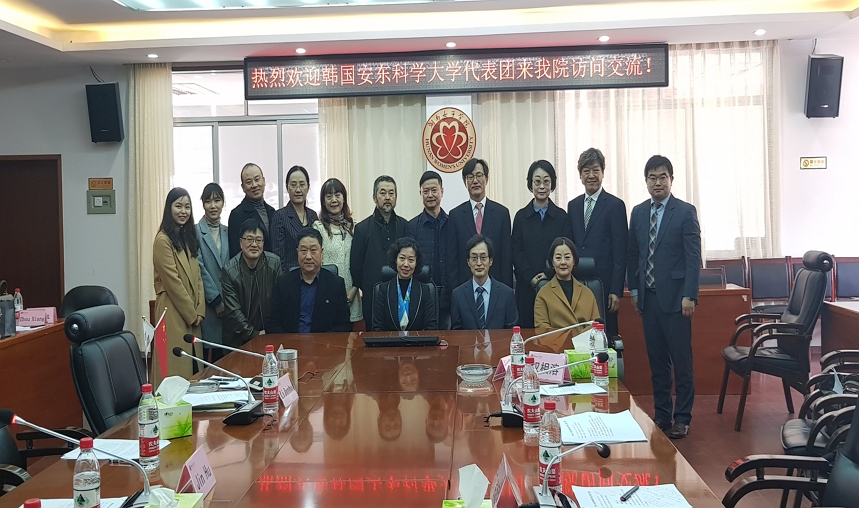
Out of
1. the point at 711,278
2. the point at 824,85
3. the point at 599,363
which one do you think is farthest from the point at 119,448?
the point at 824,85

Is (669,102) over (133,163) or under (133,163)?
over

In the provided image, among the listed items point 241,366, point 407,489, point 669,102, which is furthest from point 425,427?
point 669,102

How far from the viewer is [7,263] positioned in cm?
680

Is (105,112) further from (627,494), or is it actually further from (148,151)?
(627,494)

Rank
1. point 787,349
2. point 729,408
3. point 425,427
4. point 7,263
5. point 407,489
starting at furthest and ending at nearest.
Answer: point 7,263 → point 729,408 → point 787,349 → point 425,427 → point 407,489

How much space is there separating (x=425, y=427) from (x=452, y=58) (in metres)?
4.45

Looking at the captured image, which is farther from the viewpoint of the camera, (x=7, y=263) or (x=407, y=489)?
(x=7, y=263)

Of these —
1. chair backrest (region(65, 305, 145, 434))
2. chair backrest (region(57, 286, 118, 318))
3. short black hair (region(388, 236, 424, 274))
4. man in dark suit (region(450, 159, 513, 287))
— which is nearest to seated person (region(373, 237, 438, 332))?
short black hair (region(388, 236, 424, 274))

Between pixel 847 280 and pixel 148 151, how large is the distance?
6726mm

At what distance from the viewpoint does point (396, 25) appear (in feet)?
18.6

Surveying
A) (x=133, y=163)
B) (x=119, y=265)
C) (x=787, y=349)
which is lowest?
(x=787, y=349)

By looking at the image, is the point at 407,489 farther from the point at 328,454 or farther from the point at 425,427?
the point at 425,427

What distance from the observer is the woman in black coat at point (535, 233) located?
171 inches

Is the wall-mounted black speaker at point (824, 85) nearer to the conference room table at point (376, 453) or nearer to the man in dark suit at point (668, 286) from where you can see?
the man in dark suit at point (668, 286)
